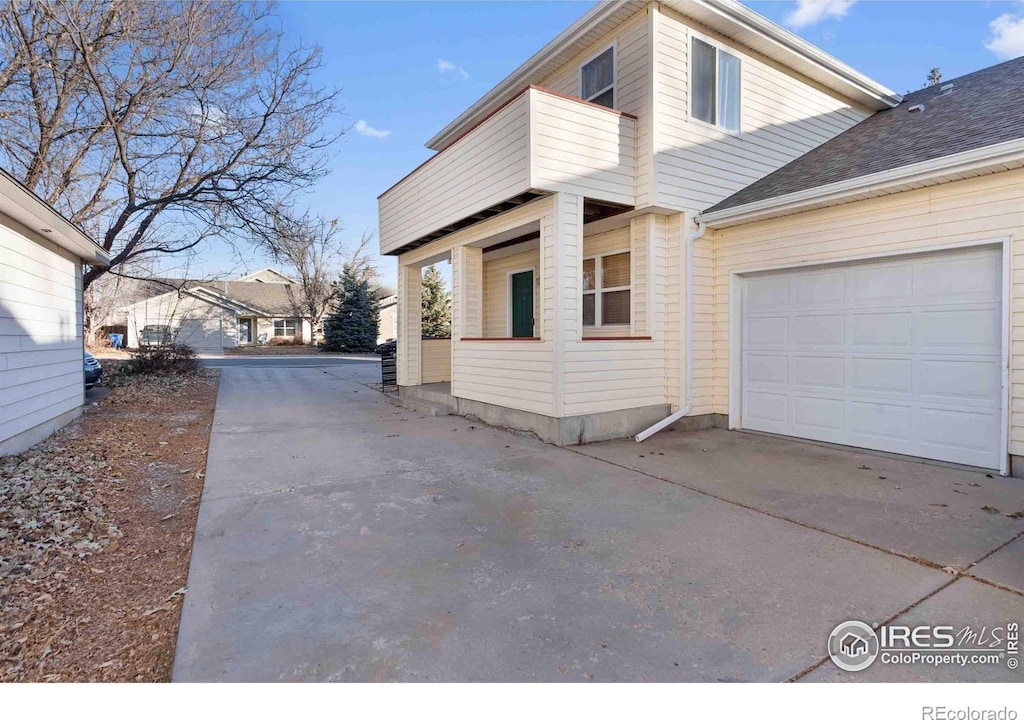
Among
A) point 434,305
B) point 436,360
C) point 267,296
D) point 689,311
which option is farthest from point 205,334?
point 689,311

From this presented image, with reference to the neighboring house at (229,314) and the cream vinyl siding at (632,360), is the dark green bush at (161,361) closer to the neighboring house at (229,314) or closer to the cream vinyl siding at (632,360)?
the cream vinyl siding at (632,360)

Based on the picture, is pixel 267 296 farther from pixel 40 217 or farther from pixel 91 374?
pixel 40 217

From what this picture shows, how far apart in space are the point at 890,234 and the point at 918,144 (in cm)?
141

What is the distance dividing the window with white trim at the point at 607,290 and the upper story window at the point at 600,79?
2330 mm

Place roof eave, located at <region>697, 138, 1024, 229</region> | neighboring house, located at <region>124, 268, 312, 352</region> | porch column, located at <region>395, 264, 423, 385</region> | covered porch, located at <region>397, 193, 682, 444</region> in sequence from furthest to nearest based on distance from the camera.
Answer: neighboring house, located at <region>124, 268, 312, 352</region>, porch column, located at <region>395, 264, 423, 385</region>, covered porch, located at <region>397, 193, 682, 444</region>, roof eave, located at <region>697, 138, 1024, 229</region>

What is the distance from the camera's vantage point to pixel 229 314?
36.5 m

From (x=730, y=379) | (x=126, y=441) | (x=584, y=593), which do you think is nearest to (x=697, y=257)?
(x=730, y=379)

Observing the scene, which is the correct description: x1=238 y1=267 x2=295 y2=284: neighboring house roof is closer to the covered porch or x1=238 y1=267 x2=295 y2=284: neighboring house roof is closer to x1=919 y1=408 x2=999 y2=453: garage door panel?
the covered porch

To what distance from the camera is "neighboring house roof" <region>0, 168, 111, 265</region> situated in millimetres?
5258

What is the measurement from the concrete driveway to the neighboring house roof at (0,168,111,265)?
11.0 feet

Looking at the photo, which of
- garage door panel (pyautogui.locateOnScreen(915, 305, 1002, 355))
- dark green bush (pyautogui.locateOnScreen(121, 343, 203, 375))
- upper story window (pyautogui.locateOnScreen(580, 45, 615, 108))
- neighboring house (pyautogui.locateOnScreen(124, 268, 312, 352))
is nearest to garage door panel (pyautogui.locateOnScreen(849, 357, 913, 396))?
garage door panel (pyautogui.locateOnScreen(915, 305, 1002, 355))

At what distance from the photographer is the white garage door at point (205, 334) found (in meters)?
34.7

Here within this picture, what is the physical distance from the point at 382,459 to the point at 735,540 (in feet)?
12.8

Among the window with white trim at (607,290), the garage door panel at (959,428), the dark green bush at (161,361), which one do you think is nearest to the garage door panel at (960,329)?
the garage door panel at (959,428)
